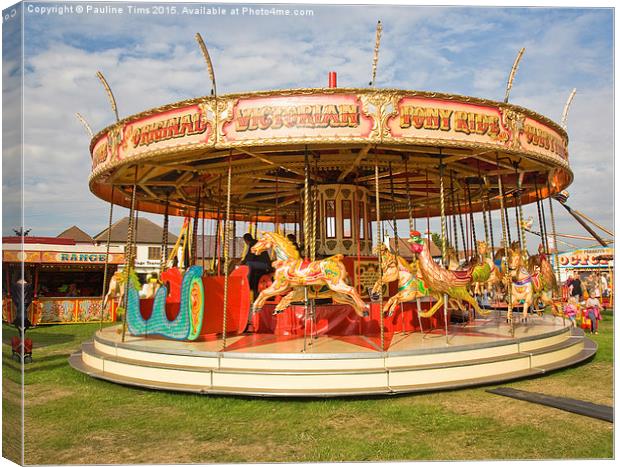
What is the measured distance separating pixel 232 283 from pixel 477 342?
4.61 m

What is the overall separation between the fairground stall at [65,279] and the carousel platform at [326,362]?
919 centimetres

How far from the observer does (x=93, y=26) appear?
545 cm

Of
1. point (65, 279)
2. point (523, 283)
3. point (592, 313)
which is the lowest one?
point (592, 313)

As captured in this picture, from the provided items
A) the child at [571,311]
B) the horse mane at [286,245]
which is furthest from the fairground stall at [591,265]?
the horse mane at [286,245]

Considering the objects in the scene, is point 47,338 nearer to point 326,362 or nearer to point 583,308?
point 326,362

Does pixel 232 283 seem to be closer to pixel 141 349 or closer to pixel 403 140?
pixel 141 349

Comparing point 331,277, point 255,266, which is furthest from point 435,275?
point 255,266

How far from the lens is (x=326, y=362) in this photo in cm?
714

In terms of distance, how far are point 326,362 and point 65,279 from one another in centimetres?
1987

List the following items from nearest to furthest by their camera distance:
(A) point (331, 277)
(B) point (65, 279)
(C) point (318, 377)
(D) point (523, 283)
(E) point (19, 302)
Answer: (E) point (19, 302) < (C) point (318, 377) < (A) point (331, 277) < (D) point (523, 283) < (B) point (65, 279)

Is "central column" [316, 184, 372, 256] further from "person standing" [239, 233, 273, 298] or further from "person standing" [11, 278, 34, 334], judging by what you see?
"person standing" [11, 278, 34, 334]

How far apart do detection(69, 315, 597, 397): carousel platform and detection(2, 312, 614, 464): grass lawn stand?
8.9 inches

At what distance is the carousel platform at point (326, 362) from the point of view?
6957 mm

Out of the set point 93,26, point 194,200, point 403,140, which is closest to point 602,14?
point 403,140
